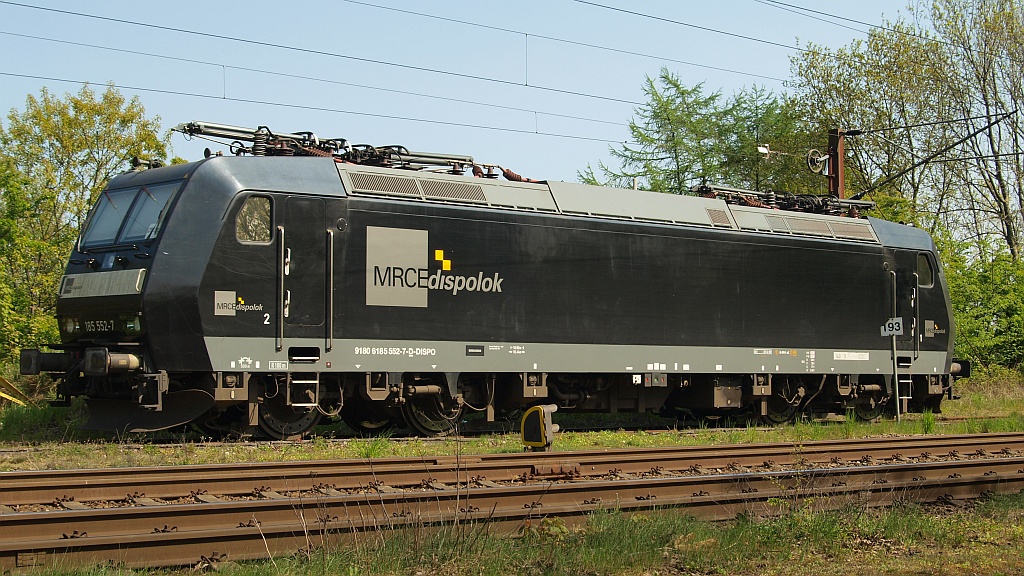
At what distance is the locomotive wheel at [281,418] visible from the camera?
13.4 m

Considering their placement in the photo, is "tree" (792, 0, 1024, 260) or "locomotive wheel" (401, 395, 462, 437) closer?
"locomotive wheel" (401, 395, 462, 437)

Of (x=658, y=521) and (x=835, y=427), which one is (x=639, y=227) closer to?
(x=835, y=427)

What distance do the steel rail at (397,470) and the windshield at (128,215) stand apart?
3786 mm

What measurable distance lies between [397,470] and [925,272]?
13619mm

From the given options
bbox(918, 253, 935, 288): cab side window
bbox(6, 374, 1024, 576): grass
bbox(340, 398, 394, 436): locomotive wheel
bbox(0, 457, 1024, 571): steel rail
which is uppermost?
bbox(918, 253, 935, 288): cab side window

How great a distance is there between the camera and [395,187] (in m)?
14.0

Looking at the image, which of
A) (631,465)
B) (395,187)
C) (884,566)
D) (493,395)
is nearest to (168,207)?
(395,187)

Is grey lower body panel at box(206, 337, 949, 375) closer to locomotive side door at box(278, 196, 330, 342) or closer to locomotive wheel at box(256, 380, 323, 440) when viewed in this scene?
locomotive side door at box(278, 196, 330, 342)

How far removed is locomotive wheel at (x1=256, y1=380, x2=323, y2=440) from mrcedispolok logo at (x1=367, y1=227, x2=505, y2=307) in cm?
168

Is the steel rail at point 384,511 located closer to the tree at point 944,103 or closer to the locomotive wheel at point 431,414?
the locomotive wheel at point 431,414

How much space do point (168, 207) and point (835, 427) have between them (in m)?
11.0

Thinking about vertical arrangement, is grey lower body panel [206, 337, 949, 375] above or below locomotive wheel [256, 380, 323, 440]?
above

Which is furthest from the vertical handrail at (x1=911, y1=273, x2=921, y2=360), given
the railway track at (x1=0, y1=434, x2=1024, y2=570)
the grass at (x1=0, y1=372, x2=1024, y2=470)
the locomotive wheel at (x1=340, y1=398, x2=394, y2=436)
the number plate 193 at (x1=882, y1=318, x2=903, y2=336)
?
the locomotive wheel at (x1=340, y1=398, x2=394, y2=436)

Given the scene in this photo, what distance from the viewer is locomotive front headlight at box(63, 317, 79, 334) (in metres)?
13.3
